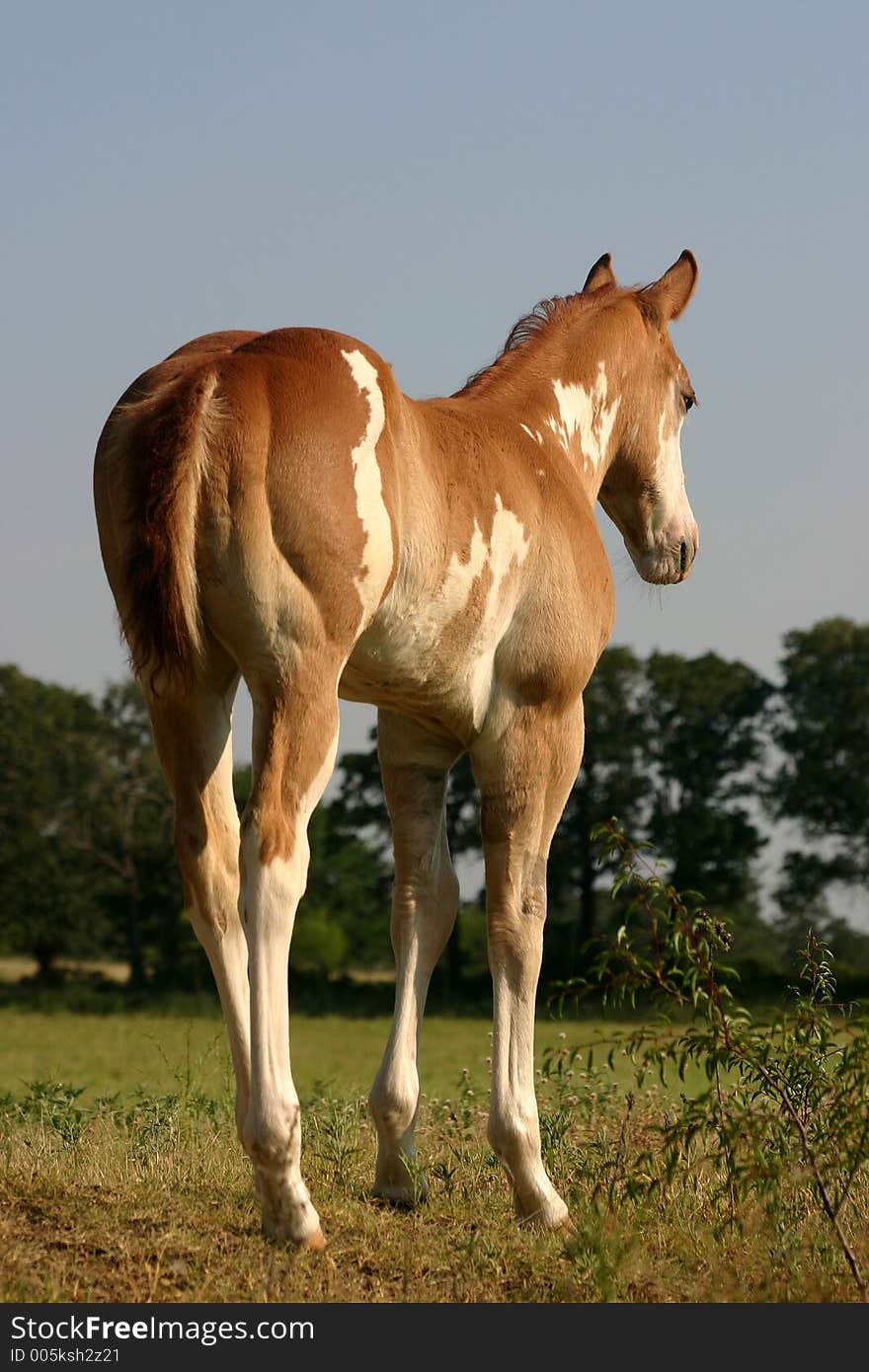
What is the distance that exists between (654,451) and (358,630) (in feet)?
8.57

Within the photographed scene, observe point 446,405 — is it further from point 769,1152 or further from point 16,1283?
point 16,1283

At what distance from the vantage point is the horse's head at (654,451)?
21.3 ft

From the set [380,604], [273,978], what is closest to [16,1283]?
[273,978]

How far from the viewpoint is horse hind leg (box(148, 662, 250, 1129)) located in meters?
4.46

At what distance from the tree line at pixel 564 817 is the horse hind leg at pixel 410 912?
29832mm

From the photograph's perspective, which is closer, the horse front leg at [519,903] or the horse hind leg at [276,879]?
the horse hind leg at [276,879]

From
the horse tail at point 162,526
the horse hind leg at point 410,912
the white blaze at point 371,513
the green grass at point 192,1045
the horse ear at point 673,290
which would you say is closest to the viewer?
the horse tail at point 162,526

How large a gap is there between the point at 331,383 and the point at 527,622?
3.87ft

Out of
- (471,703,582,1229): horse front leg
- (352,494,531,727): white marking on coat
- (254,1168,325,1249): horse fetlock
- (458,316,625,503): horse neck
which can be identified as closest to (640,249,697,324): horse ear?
(458,316,625,503): horse neck

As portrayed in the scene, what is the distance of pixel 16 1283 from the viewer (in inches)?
155

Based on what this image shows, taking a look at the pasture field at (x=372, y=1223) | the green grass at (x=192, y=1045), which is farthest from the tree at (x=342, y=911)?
the pasture field at (x=372, y=1223)

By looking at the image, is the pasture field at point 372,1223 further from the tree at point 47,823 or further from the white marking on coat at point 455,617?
the tree at point 47,823

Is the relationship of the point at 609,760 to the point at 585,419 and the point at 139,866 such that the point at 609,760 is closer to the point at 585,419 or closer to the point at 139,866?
the point at 139,866
